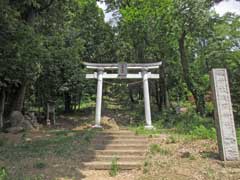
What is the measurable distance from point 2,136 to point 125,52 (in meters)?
9.90

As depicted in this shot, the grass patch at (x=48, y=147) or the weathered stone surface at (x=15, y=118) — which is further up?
the weathered stone surface at (x=15, y=118)

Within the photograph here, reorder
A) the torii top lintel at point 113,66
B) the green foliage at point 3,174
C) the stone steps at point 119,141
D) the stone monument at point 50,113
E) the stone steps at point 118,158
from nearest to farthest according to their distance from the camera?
1. the green foliage at point 3,174
2. the stone steps at point 118,158
3. the stone steps at point 119,141
4. the torii top lintel at point 113,66
5. the stone monument at point 50,113

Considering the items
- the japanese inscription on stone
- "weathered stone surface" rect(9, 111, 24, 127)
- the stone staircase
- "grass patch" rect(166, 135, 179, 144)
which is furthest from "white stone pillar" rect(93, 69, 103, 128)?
"grass patch" rect(166, 135, 179, 144)

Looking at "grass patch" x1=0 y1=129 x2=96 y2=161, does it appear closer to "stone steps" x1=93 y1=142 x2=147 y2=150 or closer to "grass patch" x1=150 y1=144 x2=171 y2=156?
"stone steps" x1=93 y1=142 x2=147 y2=150

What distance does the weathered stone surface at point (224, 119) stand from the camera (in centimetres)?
553

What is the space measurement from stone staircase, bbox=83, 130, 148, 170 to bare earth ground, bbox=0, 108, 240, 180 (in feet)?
0.67

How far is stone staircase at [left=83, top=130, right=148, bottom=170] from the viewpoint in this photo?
5.52 m

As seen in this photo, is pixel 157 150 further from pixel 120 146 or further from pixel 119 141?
pixel 119 141

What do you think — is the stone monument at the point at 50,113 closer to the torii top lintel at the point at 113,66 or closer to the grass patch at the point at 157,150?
the torii top lintel at the point at 113,66

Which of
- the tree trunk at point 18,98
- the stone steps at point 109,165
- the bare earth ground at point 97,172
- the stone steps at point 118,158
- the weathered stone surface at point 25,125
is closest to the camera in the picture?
the bare earth ground at point 97,172

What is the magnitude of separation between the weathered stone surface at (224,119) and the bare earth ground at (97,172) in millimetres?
362

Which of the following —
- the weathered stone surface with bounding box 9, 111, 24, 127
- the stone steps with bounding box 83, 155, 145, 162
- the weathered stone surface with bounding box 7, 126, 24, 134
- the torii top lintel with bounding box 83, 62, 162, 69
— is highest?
the torii top lintel with bounding box 83, 62, 162, 69

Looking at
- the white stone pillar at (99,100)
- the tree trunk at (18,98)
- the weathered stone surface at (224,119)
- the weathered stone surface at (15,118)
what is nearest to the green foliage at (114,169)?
the weathered stone surface at (224,119)

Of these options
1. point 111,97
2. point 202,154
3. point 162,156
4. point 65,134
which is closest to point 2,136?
point 65,134
